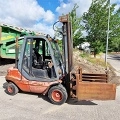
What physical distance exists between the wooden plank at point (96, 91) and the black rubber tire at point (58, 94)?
0.46 meters

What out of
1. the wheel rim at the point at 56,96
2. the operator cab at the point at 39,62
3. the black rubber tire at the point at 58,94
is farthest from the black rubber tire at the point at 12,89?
the wheel rim at the point at 56,96

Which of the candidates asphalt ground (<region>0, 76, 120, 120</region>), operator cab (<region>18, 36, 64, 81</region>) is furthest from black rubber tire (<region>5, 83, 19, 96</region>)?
operator cab (<region>18, 36, 64, 81</region>)

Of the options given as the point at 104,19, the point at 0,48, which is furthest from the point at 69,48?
the point at 104,19

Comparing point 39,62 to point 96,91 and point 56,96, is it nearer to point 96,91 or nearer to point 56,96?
point 56,96

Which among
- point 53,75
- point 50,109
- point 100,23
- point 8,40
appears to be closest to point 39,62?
point 53,75

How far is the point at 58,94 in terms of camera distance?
5523mm

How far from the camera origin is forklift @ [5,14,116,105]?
5.12 meters

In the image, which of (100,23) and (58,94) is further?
(100,23)

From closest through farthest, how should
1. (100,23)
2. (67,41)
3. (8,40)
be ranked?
1. (67,41)
2. (8,40)
3. (100,23)

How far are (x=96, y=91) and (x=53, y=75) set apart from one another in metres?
1.40

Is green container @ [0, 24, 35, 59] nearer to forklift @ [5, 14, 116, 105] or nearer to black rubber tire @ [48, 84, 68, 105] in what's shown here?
forklift @ [5, 14, 116, 105]

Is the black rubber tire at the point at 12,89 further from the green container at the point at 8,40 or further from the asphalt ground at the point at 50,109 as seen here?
the green container at the point at 8,40

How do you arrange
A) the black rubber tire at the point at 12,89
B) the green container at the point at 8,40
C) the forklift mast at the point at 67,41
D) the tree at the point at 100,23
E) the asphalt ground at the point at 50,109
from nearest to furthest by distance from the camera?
the asphalt ground at the point at 50,109
the forklift mast at the point at 67,41
the black rubber tire at the point at 12,89
the green container at the point at 8,40
the tree at the point at 100,23

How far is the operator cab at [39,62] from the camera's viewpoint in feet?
18.7
